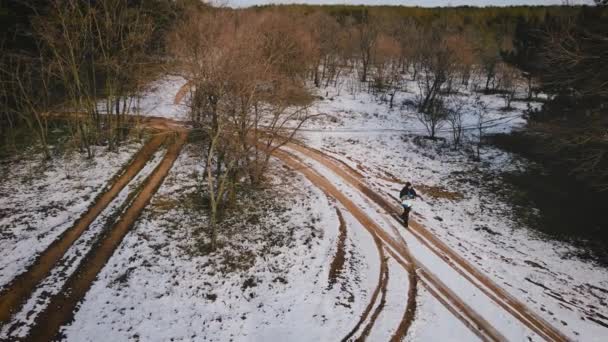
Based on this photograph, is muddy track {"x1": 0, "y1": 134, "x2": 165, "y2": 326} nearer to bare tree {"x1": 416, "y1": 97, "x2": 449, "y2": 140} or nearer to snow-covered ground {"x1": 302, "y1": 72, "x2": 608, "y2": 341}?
snow-covered ground {"x1": 302, "y1": 72, "x2": 608, "y2": 341}

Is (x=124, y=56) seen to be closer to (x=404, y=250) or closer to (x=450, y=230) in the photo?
(x=404, y=250)

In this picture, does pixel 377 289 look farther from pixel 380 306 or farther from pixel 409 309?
pixel 409 309

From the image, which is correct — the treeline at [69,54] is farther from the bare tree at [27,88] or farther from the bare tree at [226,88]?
the bare tree at [226,88]

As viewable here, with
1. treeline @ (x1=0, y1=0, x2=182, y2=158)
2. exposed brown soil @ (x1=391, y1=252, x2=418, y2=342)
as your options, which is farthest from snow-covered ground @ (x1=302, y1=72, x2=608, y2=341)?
treeline @ (x1=0, y1=0, x2=182, y2=158)

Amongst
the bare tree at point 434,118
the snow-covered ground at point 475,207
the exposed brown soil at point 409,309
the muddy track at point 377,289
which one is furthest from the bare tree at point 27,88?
the bare tree at point 434,118

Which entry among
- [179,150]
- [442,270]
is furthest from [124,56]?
[442,270]

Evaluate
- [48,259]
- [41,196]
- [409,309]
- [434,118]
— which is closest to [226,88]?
[48,259]
